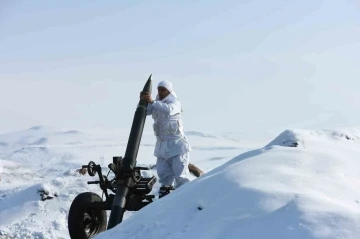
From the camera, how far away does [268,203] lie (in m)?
4.79

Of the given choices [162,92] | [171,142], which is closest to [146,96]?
[162,92]

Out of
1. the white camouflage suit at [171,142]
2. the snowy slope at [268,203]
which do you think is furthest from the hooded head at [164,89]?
the snowy slope at [268,203]

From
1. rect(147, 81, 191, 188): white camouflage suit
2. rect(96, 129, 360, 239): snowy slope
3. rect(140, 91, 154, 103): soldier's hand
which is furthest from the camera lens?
rect(147, 81, 191, 188): white camouflage suit

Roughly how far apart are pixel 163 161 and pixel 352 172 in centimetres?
304

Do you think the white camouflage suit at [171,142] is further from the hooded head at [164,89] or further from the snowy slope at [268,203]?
the snowy slope at [268,203]

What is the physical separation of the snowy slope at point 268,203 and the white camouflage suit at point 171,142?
6.71 ft

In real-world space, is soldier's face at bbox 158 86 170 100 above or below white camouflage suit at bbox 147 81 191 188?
above

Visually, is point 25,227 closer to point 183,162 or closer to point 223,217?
point 183,162

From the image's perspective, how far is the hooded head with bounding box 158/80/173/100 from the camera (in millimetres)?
8234

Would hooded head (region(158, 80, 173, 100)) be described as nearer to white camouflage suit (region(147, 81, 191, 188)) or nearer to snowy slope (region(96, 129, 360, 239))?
white camouflage suit (region(147, 81, 191, 188))

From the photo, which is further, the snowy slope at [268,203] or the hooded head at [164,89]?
the hooded head at [164,89]

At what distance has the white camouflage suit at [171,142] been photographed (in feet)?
26.8

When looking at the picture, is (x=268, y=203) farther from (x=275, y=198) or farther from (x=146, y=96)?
(x=146, y=96)

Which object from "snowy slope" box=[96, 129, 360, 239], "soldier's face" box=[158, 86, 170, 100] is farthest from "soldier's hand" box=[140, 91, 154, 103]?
"snowy slope" box=[96, 129, 360, 239]
